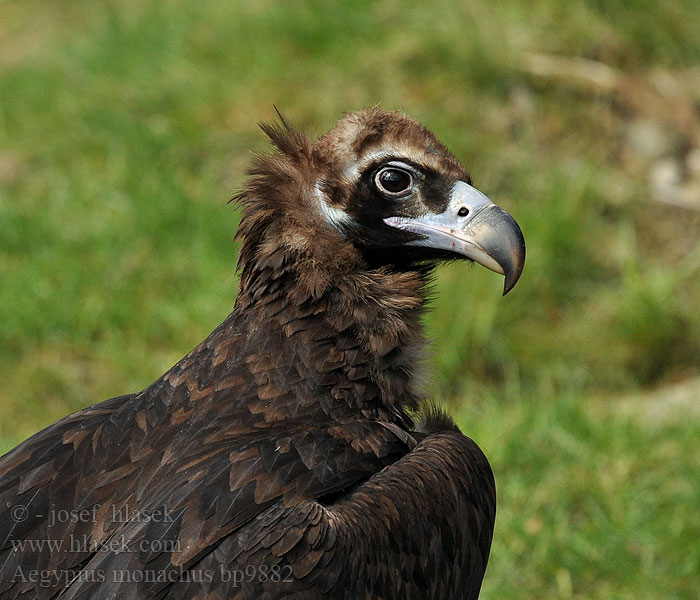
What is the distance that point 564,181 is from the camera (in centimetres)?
669

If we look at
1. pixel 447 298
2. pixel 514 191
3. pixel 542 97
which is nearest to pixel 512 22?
pixel 542 97

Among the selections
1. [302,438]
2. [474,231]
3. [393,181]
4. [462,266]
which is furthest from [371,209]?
[462,266]

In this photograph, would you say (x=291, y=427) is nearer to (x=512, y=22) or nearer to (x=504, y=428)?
(x=504, y=428)

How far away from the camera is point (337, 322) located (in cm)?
316

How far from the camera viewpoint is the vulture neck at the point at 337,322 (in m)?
3.12

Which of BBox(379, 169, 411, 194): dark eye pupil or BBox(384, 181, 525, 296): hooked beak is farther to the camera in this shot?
BBox(379, 169, 411, 194): dark eye pupil

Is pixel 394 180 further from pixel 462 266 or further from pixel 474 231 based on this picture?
pixel 462 266

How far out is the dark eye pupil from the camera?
3211mm

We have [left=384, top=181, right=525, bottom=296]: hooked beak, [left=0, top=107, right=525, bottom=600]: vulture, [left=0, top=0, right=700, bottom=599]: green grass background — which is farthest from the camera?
[left=0, top=0, right=700, bottom=599]: green grass background

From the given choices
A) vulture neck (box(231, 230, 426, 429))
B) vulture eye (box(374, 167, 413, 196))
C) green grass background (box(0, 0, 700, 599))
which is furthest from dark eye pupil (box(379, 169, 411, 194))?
green grass background (box(0, 0, 700, 599))

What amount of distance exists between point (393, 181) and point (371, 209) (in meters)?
0.10

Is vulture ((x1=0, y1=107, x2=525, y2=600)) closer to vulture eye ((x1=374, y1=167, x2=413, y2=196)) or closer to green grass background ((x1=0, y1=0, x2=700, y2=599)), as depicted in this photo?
vulture eye ((x1=374, y1=167, x2=413, y2=196))

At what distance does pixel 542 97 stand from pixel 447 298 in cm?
207

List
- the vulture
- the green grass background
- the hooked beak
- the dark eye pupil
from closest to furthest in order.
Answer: the vulture, the hooked beak, the dark eye pupil, the green grass background
